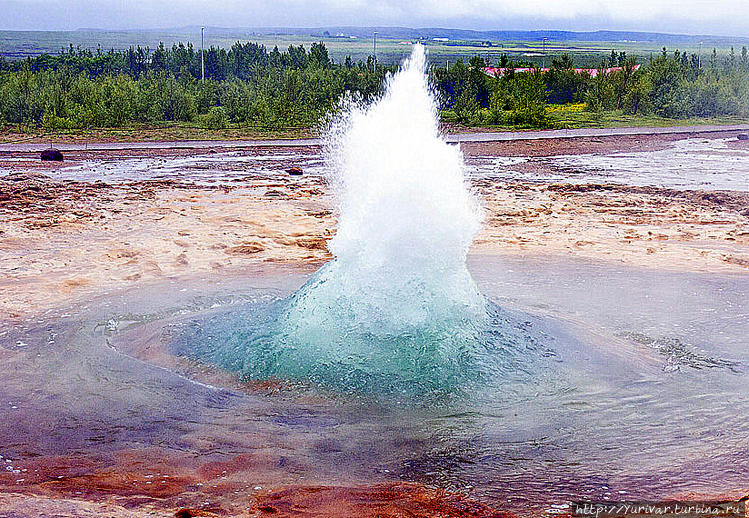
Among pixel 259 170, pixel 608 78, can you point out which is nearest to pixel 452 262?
pixel 259 170

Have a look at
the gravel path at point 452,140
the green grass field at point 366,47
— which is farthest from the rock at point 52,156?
the green grass field at point 366,47

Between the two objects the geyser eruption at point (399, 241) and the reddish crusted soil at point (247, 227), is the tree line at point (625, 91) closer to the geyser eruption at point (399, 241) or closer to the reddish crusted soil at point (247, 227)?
the reddish crusted soil at point (247, 227)

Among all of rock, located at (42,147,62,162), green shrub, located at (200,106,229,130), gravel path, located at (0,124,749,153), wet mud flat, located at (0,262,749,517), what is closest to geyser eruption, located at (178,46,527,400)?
wet mud flat, located at (0,262,749,517)

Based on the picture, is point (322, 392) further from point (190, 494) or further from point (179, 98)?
point (179, 98)

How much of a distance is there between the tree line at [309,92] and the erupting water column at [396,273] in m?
21.1

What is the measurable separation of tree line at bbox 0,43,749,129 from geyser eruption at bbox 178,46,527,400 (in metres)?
21.1

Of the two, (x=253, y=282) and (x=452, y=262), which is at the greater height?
(x=452, y=262)

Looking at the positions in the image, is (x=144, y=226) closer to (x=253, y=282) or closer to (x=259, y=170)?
(x=253, y=282)

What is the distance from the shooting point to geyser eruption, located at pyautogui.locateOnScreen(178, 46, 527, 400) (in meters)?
6.12

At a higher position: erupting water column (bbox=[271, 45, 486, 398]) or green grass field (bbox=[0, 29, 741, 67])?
green grass field (bbox=[0, 29, 741, 67])

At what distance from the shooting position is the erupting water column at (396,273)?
618 cm

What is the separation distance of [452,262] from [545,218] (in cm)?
634

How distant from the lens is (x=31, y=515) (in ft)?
12.8

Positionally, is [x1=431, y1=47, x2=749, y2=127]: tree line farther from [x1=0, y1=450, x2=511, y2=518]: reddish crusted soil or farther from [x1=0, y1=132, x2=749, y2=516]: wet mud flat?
[x1=0, y1=450, x2=511, y2=518]: reddish crusted soil
